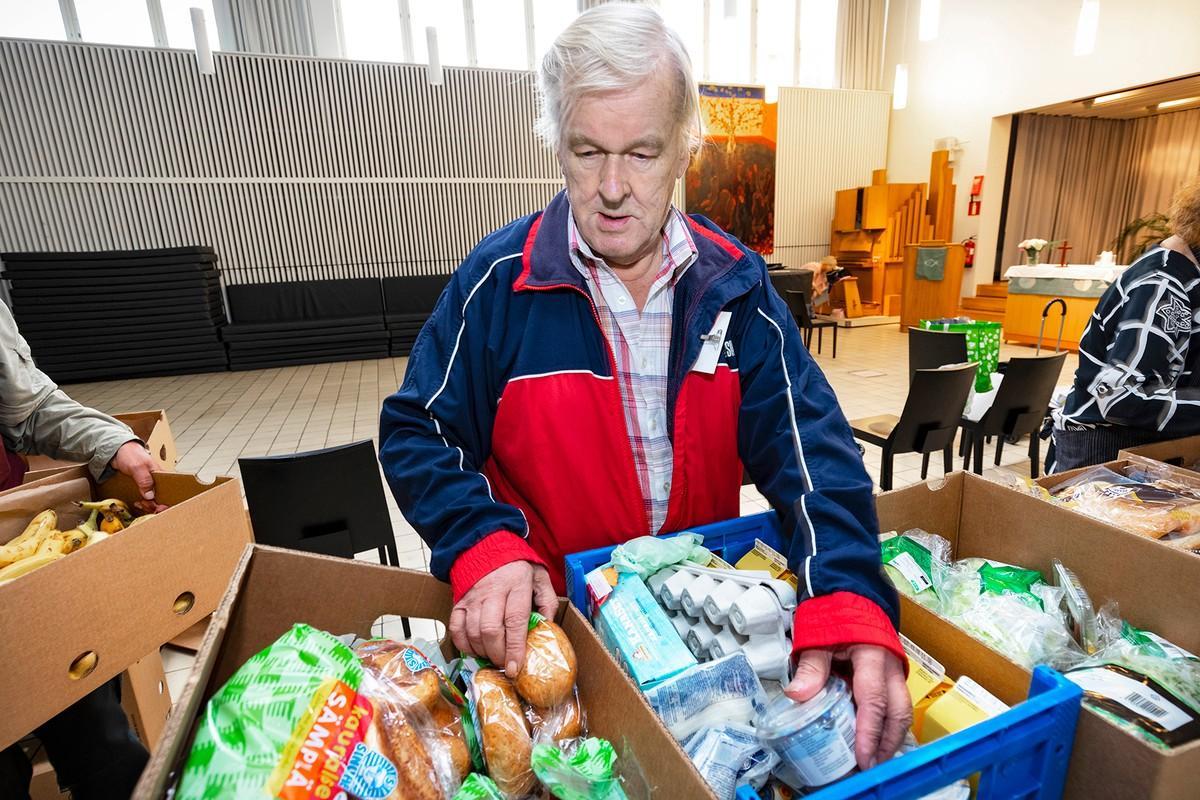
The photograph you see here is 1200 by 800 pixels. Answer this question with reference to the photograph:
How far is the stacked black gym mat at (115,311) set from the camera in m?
8.00

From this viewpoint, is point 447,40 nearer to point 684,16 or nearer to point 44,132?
point 684,16

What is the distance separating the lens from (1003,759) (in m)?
0.59

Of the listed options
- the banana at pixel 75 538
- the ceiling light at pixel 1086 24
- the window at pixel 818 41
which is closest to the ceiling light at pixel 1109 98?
the ceiling light at pixel 1086 24

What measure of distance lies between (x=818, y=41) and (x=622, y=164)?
14237mm

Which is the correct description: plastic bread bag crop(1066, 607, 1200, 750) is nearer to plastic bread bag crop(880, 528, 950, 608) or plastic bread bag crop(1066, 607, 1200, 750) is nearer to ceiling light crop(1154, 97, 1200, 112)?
plastic bread bag crop(880, 528, 950, 608)

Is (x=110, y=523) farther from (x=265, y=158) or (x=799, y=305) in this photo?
(x=265, y=158)

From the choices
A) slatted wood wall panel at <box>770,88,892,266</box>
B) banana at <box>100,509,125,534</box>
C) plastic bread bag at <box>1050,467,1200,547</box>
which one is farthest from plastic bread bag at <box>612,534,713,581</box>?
slatted wood wall panel at <box>770,88,892,266</box>

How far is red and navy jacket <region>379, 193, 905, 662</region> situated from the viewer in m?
0.97

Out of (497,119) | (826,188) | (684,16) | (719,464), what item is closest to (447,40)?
(497,119)

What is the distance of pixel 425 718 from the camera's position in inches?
27.6

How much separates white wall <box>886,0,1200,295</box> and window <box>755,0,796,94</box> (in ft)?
6.82

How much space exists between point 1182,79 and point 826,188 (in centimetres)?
578

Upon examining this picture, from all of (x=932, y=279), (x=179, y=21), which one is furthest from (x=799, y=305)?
(x=179, y=21)

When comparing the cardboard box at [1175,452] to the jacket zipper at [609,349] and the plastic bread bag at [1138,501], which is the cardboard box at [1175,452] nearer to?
the plastic bread bag at [1138,501]
